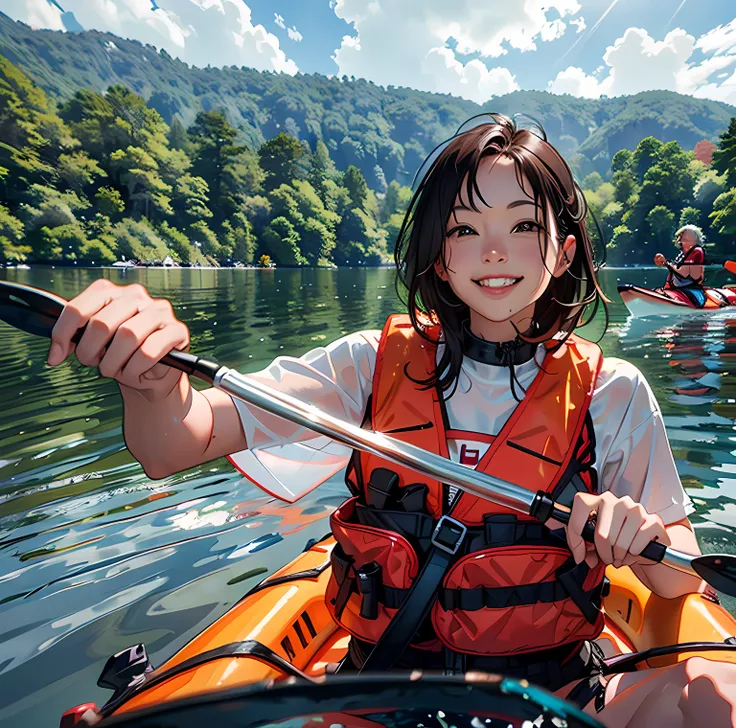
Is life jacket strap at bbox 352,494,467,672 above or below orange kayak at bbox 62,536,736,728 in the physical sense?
above

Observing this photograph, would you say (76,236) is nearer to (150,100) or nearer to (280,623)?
(280,623)

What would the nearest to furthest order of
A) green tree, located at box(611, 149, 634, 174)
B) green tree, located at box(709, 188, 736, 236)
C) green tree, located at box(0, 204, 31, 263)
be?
green tree, located at box(0, 204, 31, 263)
green tree, located at box(709, 188, 736, 236)
green tree, located at box(611, 149, 634, 174)

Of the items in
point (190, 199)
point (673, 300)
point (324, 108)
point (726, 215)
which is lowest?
point (673, 300)

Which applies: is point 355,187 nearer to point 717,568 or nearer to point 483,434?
point 483,434

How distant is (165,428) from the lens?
49.2 inches

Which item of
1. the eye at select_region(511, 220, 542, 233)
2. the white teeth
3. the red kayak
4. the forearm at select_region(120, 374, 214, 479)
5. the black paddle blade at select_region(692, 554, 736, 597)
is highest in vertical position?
the eye at select_region(511, 220, 542, 233)

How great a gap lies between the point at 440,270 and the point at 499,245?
0.73 feet

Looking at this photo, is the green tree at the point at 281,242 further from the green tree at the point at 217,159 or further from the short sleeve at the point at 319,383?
the short sleeve at the point at 319,383

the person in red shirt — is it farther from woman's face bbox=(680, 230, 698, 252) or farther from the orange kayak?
the orange kayak

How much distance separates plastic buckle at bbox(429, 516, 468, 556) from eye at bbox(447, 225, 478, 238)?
0.70 m

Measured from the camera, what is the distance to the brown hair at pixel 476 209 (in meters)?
1.40

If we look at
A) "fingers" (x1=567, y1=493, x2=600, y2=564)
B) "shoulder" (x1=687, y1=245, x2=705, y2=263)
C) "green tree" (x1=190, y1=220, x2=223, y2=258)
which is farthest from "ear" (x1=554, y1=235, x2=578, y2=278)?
"green tree" (x1=190, y1=220, x2=223, y2=258)

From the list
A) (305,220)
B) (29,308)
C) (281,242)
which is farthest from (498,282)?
(305,220)

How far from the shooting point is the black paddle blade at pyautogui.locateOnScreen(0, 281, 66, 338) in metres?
0.92
